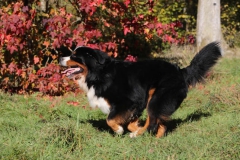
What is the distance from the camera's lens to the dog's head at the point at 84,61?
588 cm

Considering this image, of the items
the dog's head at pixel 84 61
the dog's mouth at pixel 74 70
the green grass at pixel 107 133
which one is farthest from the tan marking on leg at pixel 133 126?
the dog's mouth at pixel 74 70

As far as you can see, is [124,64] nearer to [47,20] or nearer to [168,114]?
[168,114]

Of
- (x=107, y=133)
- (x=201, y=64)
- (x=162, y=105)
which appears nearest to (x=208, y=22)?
(x=201, y=64)

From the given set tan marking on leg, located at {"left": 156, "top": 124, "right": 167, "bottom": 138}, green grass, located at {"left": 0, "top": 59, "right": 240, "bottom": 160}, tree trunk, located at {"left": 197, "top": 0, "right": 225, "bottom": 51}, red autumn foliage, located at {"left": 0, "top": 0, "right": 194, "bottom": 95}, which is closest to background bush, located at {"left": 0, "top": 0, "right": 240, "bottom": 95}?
red autumn foliage, located at {"left": 0, "top": 0, "right": 194, "bottom": 95}

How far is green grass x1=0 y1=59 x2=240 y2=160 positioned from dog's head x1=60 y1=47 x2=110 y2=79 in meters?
0.66

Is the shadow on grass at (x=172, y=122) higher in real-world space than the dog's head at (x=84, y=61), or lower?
lower

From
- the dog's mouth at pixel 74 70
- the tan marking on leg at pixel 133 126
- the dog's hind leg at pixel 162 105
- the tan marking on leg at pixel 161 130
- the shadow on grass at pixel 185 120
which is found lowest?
the shadow on grass at pixel 185 120

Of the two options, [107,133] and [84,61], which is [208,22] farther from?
[107,133]

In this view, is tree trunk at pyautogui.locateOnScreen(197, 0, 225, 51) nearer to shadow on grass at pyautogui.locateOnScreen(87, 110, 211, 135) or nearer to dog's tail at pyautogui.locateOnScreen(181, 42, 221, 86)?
shadow on grass at pyautogui.locateOnScreen(87, 110, 211, 135)

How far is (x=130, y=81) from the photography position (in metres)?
5.95

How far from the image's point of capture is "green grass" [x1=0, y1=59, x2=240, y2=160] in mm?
4523

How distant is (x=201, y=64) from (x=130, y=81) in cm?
112

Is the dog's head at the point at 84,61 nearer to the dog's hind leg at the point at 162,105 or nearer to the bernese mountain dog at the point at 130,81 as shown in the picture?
the bernese mountain dog at the point at 130,81

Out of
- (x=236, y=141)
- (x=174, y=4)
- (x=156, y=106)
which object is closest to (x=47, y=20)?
(x=156, y=106)
